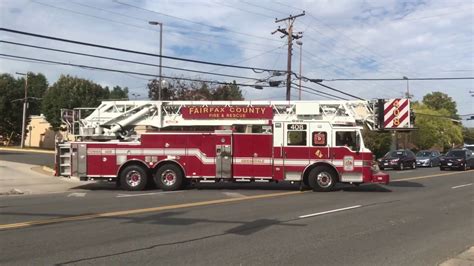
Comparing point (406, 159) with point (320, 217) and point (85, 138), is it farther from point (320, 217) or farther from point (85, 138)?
point (320, 217)

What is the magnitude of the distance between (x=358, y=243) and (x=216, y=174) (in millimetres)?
10858

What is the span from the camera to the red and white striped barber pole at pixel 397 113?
2022 centimetres

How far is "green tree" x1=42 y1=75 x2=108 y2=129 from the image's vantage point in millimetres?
61688

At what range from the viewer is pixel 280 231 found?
403 inches

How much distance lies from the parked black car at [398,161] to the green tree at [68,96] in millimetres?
35030

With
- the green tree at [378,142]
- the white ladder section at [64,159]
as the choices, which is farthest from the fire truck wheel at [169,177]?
the green tree at [378,142]

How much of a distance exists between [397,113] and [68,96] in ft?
160

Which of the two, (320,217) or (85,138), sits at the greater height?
(85,138)

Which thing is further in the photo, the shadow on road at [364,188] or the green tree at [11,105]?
the green tree at [11,105]

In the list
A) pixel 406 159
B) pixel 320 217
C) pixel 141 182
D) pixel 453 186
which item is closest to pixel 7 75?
pixel 406 159

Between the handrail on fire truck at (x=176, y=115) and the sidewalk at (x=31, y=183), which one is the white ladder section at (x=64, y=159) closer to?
the sidewalk at (x=31, y=183)

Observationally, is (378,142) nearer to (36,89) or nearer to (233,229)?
(233,229)

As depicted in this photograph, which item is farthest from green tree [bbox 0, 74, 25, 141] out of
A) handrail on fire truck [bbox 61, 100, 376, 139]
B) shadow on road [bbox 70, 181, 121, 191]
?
handrail on fire truck [bbox 61, 100, 376, 139]

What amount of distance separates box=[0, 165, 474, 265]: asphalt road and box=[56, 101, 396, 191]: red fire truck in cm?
214
